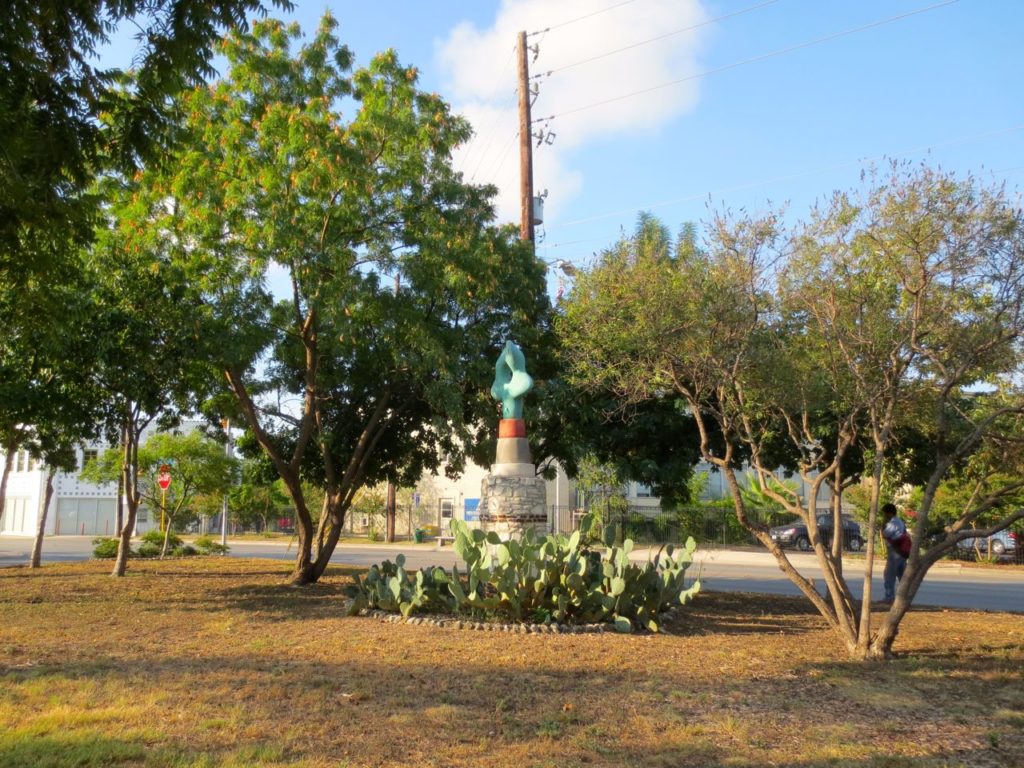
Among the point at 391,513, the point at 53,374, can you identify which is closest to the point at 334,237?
the point at 53,374

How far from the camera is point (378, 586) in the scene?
11648 millimetres

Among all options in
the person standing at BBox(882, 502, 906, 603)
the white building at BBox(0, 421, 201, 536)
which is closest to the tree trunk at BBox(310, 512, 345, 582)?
the person standing at BBox(882, 502, 906, 603)

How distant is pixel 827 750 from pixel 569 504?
37357 millimetres

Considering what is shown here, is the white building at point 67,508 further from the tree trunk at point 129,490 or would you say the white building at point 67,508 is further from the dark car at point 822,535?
the tree trunk at point 129,490

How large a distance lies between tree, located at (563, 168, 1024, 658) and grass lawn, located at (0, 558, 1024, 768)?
1354 millimetres

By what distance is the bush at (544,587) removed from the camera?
1022cm

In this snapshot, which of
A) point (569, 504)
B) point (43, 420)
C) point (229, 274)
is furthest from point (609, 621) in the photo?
point (569, 504)

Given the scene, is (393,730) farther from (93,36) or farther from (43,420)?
(43,420)

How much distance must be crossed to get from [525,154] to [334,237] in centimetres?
563

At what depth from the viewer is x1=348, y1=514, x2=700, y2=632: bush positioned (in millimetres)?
10219

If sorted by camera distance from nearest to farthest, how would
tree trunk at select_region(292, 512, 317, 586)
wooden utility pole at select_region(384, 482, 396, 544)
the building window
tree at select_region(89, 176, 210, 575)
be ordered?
tree at select_region(89, 176, 210, 575), tree trunk at select_region(292, 512, 317, 586), the building window, wooden utility pole at select_region(384, 482, 396, 544)

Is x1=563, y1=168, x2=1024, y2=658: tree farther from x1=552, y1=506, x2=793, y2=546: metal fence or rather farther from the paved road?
x1=552, y1=506, x2=793, y2=546: metal fence

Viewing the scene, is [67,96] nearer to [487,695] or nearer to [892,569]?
[487,695]

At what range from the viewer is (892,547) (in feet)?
43.3
